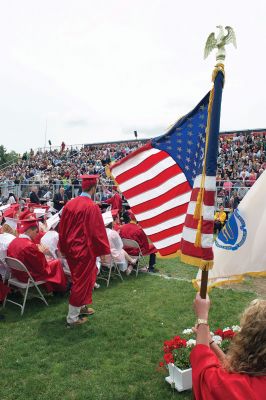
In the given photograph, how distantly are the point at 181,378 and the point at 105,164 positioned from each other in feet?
72.1

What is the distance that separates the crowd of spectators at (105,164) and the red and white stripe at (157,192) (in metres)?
10.6

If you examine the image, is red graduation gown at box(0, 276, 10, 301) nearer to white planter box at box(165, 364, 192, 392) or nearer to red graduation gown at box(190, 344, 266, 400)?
white planter box at box(165, 364, 192, 392)

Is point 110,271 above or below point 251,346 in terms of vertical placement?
below

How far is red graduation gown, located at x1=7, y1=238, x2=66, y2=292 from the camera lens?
6.35 meters

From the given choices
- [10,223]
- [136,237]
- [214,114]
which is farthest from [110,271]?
[214,114]

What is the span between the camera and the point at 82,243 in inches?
234

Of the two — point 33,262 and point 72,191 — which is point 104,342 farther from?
point 72,191

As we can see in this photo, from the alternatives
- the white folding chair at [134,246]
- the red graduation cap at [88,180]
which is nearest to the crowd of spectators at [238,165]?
the white folding chair at [134,246]

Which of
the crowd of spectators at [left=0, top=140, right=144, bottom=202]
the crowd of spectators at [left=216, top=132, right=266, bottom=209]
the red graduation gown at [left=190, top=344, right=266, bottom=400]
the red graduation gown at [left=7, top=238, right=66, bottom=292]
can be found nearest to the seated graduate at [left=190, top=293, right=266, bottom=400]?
the red graduation gown at [left=190, top=344, right=266, bottom=400]

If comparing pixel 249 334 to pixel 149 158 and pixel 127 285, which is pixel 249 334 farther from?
pixel 127 285

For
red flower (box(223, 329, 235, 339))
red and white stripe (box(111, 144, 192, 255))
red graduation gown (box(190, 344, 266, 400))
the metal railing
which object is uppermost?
red and white stripe (box(111, 144, 192, 255))

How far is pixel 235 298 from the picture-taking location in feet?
22.8

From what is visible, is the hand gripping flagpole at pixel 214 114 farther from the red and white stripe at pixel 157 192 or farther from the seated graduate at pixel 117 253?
the seated graduate at pixel 117 253

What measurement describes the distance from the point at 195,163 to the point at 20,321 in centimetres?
384
